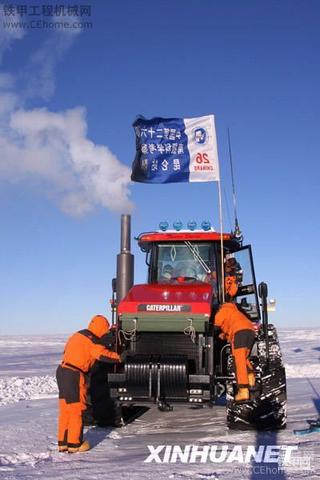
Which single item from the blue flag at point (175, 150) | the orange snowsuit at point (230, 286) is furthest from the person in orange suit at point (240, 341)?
the blue flag at point (175, 150)

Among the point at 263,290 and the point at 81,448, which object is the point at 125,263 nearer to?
the point at 263,290

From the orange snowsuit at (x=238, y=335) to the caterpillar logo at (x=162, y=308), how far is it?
0.44m

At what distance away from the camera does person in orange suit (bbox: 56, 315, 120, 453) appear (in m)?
5.70

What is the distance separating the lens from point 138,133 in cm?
904

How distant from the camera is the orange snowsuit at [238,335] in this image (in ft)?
19.5

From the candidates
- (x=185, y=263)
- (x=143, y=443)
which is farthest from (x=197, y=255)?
(x=143, y=443)

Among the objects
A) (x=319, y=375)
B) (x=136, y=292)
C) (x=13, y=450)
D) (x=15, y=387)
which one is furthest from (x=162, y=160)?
(x=319, y=375)

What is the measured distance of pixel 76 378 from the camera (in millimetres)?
5902

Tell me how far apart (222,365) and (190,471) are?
209cm

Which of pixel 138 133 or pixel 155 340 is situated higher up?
pixel 138 133

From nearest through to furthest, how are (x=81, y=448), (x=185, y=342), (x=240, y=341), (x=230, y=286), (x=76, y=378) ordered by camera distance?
(x=81, y=448) < (x=76, y=378) < (x=240, y=341) < (x=185, y=342) < (x=230, y=286)

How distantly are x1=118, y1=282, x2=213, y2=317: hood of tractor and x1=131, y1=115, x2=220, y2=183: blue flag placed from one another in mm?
2496

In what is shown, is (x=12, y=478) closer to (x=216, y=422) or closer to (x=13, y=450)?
(x=13, y=450)

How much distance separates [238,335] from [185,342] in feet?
2.45
